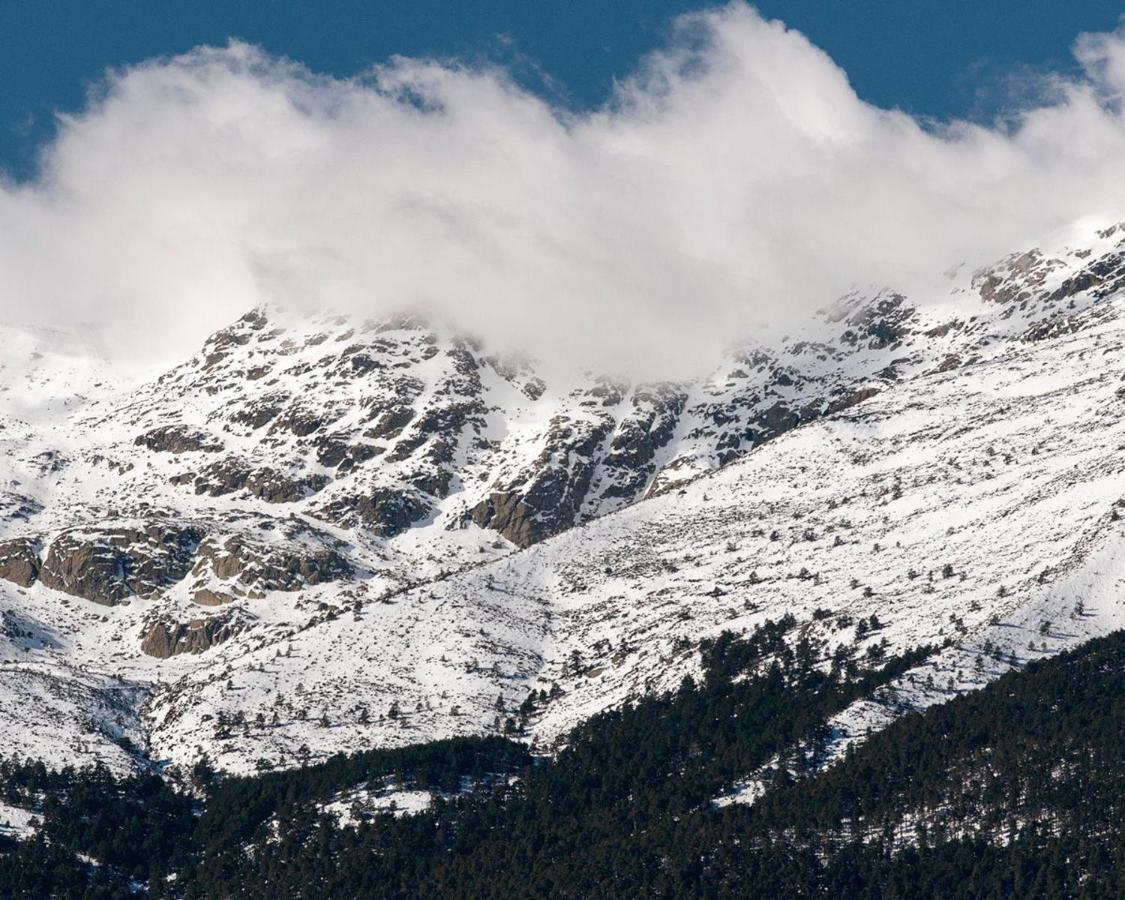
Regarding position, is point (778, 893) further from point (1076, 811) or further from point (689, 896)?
point (1076, 811)

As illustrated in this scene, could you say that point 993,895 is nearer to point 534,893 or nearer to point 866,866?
point 866,866

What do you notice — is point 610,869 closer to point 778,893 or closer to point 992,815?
point 778,893

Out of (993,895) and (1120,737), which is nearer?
(993,895)

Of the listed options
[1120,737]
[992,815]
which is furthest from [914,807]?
[1120,737]

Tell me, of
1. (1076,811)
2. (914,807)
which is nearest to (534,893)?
(914,807)

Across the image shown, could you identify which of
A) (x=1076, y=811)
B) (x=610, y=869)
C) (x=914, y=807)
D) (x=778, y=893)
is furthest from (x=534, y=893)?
(x=1076, y=811)

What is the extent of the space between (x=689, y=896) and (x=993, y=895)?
1119 inches

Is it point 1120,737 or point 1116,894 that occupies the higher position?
point 1120,737

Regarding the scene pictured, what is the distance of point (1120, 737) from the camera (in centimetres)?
19988

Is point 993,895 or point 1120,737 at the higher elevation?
point 1120,737

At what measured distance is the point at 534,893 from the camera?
19700 cm

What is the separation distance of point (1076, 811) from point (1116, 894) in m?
14.1

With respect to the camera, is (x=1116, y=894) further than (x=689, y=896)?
No

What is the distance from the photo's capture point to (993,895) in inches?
7156
